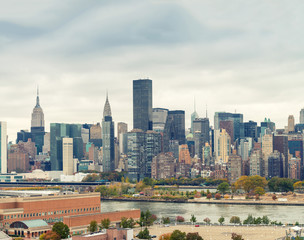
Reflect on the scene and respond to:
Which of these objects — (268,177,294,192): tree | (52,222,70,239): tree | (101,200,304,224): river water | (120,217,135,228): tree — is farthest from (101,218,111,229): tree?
(268,177,294,192): tree

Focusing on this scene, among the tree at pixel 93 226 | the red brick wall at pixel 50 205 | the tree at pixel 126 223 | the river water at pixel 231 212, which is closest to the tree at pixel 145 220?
the tree at pixel 126 223

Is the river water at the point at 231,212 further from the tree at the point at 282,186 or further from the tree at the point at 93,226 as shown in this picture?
the tree at the point at 282,186

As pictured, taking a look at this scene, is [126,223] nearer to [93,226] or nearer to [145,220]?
[93,226]

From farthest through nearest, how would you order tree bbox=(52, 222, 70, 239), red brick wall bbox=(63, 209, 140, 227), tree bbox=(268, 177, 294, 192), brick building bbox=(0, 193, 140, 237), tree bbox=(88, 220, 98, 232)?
tree bbox=(268, 177, 294, 192), brick building bbox=(0, 193, 140, 237), red brick wall bbox=(63, 209, 140, 227), tree bbox=(88, 220, 98, 232), tree bbox=(52, 222, 70, 239)

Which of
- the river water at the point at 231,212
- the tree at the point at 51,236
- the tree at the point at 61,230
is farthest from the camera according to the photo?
the river water at the point at 231,212

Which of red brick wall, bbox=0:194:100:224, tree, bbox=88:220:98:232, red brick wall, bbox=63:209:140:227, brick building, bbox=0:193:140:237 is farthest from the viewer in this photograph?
red brick wall, bbox=0:194:100:224

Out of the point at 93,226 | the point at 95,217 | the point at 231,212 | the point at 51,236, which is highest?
the point at 95,217

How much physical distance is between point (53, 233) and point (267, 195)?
4444 inches

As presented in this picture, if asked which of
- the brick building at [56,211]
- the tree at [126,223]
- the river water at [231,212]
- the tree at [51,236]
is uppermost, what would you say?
the brick building at [56,211]

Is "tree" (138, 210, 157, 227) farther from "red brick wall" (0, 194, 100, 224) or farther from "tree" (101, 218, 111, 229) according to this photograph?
"red brick wall" (0, 194, 100, 224)

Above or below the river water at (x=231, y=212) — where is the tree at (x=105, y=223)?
above

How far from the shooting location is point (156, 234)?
85750 millimetres

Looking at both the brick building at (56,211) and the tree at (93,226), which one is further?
the brick building at (56,211)

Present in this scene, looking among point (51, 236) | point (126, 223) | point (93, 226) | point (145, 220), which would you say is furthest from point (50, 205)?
point (51, 236)
